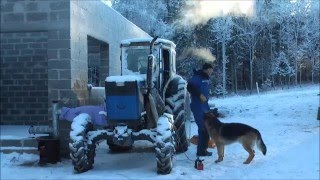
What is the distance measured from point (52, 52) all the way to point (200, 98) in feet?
10.3

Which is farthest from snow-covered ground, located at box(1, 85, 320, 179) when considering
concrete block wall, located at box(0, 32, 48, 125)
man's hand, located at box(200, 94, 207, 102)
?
concrete block wall, located at box(0, 32, 48, 125)

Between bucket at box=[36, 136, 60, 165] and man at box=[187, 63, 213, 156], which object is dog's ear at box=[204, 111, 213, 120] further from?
bucket at box=[36, 136, 60, 165]

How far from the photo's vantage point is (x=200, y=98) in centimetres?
850

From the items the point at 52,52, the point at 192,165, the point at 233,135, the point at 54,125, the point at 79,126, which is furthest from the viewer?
the point at 52,52

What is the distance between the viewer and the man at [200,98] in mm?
8531

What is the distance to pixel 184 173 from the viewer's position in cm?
738

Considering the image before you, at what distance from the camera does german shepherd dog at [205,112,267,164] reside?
8.00 metres

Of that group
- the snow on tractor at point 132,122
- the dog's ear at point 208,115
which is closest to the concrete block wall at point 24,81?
the snow on tractor at point 132,122

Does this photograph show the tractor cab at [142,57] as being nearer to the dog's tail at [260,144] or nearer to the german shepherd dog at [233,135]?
the german shepherd dog at [233,135]

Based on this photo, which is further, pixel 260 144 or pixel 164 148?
pixel 260 144

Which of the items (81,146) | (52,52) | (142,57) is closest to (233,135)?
(142,57)

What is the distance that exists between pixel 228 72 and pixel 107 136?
123 ft

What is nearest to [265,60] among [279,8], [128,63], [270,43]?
[270,43]

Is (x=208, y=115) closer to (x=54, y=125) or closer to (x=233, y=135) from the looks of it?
(x=233, y=135)
